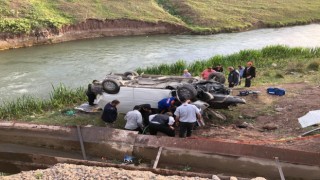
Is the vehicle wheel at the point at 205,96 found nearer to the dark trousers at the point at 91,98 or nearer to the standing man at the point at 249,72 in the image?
the dark trousers at the point at 91,98

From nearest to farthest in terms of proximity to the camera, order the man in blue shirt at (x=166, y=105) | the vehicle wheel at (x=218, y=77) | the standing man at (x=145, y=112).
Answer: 1. the standing man at (x=145, y=112)
2. the man in blue shirt at (x=166, y=105)
3. the vehicle wheel at (x=218, y=77)

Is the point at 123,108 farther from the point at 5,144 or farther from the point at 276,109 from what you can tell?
the point at 276,109

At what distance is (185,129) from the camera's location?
39.0 feet

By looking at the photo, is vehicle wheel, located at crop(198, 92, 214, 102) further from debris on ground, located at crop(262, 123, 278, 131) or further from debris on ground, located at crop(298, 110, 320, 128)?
debris on ground, located at crop(298, 110, 320, 128)

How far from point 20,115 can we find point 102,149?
564 cm

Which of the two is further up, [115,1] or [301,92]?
[115,1]

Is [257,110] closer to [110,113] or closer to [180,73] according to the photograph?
[110,113]

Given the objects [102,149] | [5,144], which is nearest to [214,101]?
[102,149]

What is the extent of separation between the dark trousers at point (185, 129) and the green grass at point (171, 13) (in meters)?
24.1

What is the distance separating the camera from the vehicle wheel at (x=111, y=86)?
44.1ft

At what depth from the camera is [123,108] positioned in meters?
13.7

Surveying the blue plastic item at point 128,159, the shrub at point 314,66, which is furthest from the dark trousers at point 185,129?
the shrub at point 314,66

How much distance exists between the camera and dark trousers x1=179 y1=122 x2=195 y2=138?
11.7m

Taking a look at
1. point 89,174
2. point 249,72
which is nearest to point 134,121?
point 89,174
